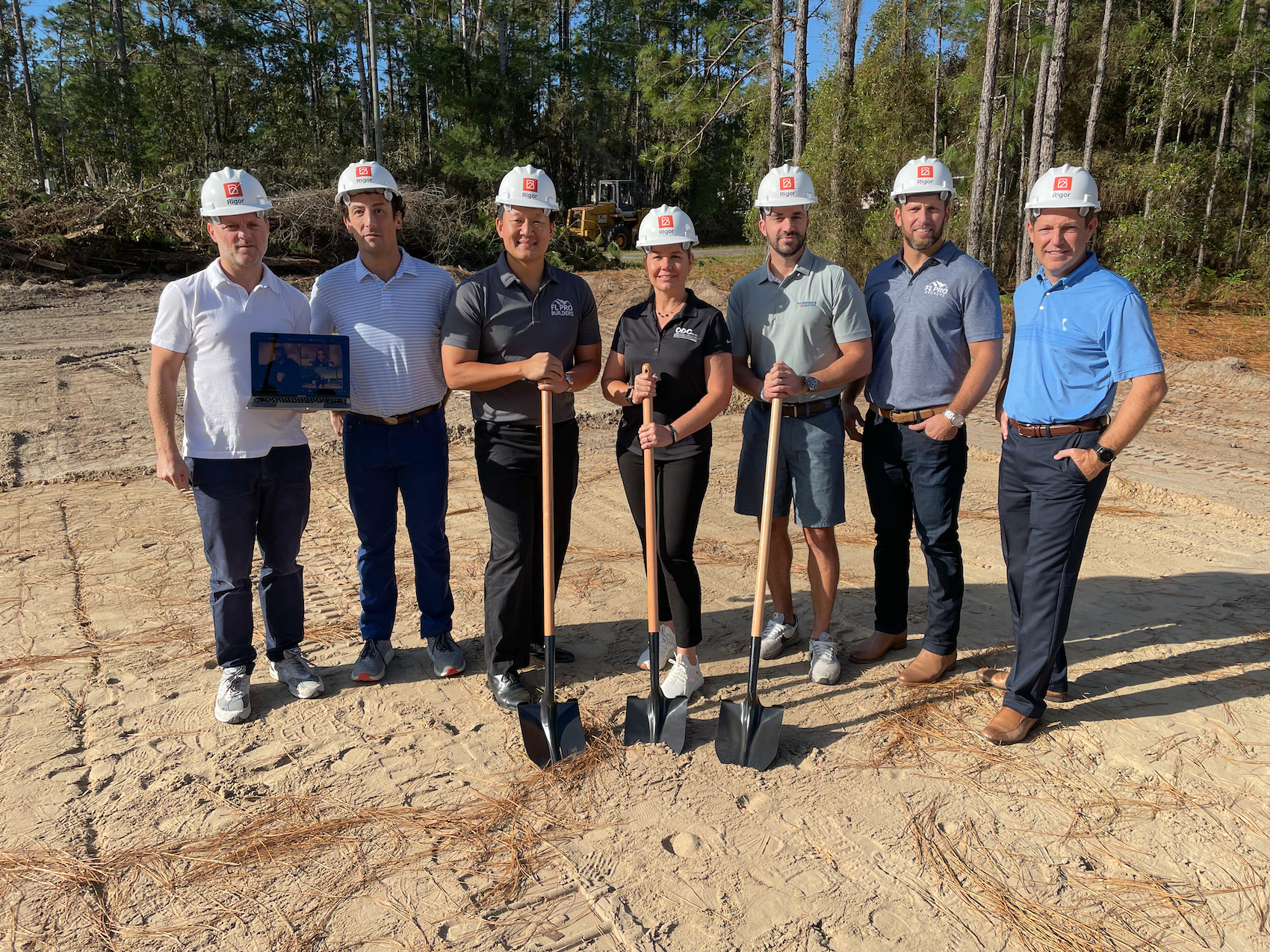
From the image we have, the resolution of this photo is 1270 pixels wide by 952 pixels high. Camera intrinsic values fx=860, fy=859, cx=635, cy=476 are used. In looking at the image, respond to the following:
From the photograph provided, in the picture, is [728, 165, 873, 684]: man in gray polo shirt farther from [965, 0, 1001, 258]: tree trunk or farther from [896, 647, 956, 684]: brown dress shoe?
[965, 0, 1001, 258]: tree trunk

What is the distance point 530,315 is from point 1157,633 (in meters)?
3.95

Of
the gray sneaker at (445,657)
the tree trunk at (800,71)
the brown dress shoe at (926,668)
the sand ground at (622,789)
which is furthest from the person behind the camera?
the tree trunk at (800,71)

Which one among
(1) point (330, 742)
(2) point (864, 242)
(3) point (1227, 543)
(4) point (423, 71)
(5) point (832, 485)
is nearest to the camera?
(1) point (330, 742)

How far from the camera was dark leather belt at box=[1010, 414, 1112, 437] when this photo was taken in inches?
141

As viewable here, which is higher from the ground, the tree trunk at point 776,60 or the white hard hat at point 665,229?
the tree trunk at point 776,60

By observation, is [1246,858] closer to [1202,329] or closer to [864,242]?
[1202,329]

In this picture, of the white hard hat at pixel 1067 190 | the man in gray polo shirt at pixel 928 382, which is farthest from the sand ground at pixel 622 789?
the white hard hat at pixel 1067 190

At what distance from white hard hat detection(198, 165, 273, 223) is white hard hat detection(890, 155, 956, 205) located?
2.83 metres

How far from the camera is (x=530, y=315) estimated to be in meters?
3.92

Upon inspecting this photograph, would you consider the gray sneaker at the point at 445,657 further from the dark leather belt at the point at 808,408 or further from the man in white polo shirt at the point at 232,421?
the dark leather belt at the point at 808,408

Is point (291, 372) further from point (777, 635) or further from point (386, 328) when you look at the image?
point (777, 635)

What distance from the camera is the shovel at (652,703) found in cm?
382

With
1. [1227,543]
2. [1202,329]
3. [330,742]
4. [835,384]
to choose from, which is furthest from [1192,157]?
[330,742]

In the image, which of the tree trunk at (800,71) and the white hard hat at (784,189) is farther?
the tree trunk at (800,71)
